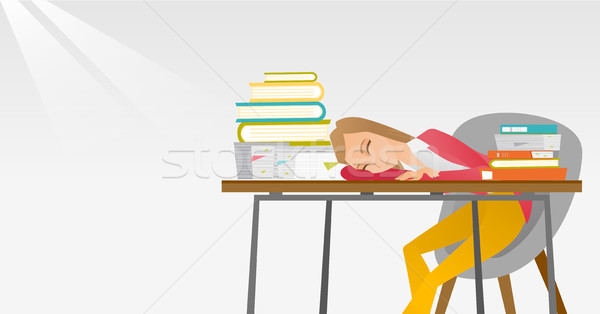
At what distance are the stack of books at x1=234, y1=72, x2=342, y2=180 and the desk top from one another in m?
0.11

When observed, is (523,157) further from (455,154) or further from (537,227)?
(537,227)

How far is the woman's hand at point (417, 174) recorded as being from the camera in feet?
8.68

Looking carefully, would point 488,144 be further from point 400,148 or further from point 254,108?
point 254,108

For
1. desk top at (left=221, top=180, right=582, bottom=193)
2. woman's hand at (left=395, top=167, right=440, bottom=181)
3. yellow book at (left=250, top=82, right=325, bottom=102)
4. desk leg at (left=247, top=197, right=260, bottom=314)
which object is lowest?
desk leg at (left=247, top=197, right=260, bottom=314)

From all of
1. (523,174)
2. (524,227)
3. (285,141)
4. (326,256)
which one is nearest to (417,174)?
(523,174)

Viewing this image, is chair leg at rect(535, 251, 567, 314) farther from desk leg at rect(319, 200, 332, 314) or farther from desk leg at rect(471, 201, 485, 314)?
desk leg at rect(319, 200, 332, 314)

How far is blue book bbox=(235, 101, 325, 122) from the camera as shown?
2.70 m

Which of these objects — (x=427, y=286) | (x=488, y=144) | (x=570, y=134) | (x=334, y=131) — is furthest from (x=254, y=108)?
(x=570, y=134)

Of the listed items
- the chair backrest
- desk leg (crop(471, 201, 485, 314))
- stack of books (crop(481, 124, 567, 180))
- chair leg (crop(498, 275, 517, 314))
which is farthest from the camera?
chair leg (crop(498, 275, 517, 314))

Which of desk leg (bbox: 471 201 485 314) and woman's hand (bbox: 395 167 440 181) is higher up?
woman's hand (bbox: 395 167 440 181)

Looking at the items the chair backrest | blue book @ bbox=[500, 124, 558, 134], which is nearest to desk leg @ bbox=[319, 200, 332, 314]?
the chair backrest

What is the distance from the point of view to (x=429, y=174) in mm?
2684

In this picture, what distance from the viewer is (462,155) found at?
284 cm

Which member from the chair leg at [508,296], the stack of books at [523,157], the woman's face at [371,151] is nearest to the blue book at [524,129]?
the stack of books at [523,157]
